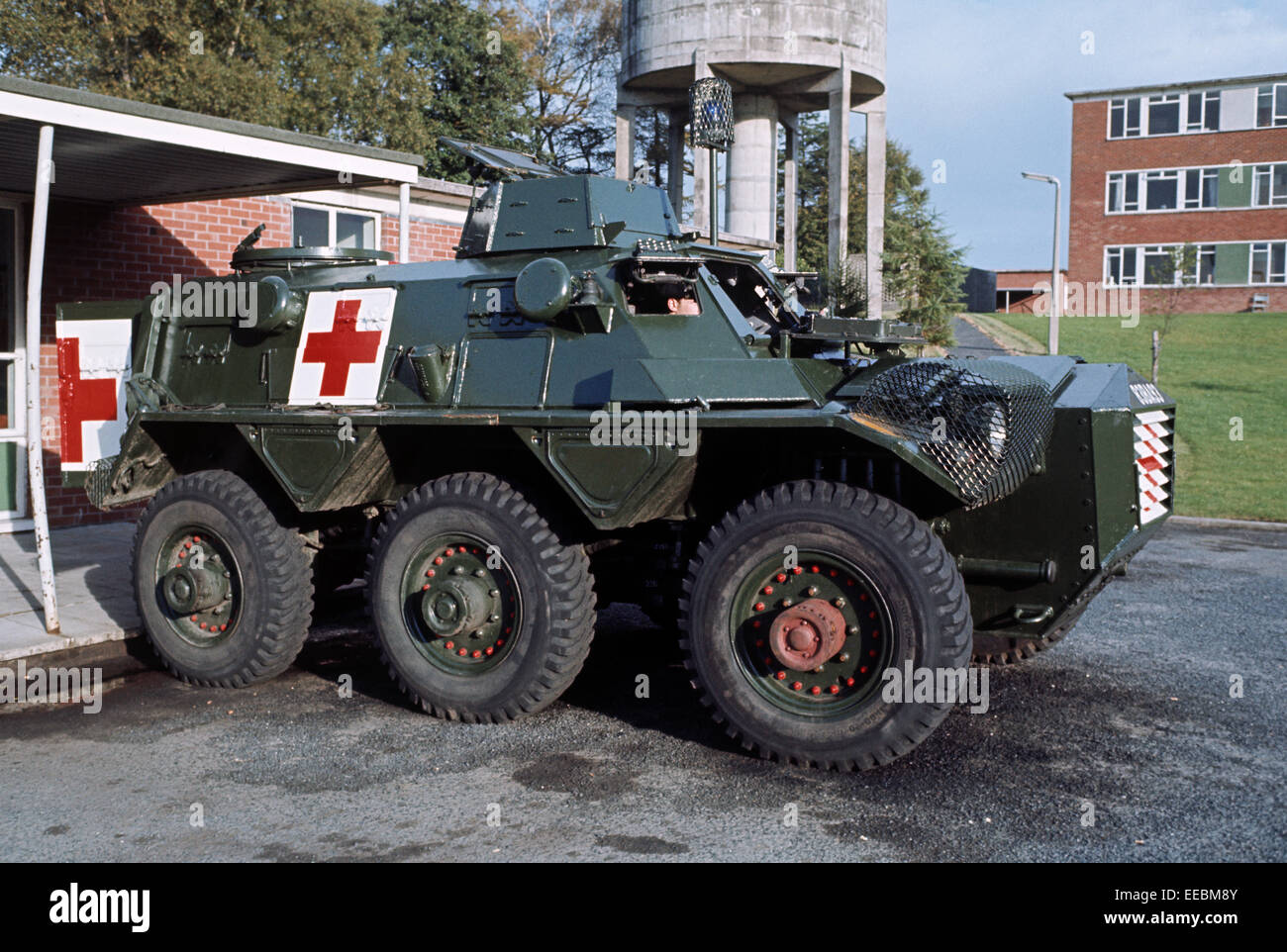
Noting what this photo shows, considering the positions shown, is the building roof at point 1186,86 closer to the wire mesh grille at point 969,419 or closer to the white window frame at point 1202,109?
the white window frame at point 1202,109

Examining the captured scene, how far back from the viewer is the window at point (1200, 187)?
4112cm

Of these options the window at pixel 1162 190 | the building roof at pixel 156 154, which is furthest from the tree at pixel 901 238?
the building roof at pixel 156 154

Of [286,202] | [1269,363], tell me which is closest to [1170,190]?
[1269,363]

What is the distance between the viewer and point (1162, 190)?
1647 inches

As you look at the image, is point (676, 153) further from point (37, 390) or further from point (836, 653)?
point (836, 653)

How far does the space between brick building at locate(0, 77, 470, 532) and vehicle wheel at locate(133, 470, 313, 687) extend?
50.0 inches

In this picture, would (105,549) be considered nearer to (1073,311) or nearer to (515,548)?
(515,548)

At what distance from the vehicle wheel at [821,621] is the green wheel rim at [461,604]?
35.7 inches

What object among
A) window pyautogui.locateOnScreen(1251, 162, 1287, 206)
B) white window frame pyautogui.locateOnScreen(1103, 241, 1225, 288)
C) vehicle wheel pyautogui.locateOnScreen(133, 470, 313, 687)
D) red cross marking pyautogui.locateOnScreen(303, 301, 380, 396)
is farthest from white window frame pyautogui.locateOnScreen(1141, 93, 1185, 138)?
vehicle wheel pyautogui.locateOnScreen(133, 470, 313, 687)

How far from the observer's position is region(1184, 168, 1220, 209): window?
41125mm

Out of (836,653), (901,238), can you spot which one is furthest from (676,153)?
(836,653)

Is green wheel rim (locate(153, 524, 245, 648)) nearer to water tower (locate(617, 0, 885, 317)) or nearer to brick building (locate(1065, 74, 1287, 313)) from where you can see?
water tower (locate(617, 0, 885, 317))

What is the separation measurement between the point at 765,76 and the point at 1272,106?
25729 mm

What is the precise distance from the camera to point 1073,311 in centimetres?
4147
